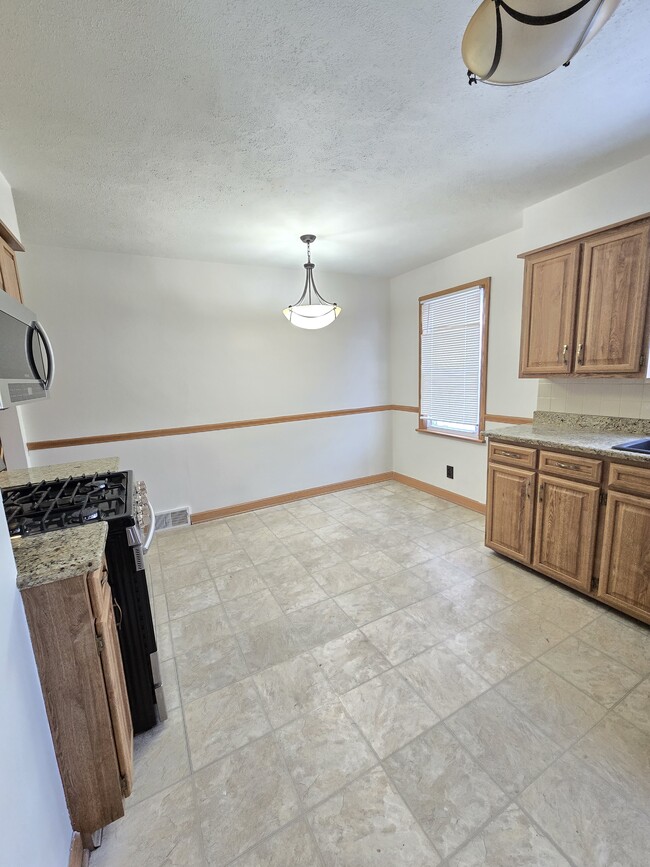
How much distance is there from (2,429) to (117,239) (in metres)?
1.64

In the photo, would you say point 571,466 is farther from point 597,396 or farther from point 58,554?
point 58,554

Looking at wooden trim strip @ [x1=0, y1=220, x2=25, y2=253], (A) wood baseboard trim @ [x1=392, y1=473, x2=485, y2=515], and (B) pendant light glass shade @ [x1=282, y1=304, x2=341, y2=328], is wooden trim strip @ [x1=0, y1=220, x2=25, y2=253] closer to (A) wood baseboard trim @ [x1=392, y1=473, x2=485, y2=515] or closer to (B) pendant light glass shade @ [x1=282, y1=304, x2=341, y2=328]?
(B) pendant light glass shade @ [x1=282, y1=304, x2=341, y2=328]

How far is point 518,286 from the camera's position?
3.00 metres

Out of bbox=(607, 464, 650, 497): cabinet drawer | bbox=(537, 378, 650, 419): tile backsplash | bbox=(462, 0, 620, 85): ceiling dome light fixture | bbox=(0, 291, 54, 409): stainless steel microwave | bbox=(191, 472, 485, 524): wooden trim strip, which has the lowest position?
bbox=(191, 472, 485, 524): wooden trim strip

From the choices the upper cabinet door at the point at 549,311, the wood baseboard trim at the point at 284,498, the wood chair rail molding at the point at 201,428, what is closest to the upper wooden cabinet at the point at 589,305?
the upper cabinet door at the point at 549,311

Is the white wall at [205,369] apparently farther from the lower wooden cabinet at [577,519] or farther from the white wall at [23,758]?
the white wall at [23,758]

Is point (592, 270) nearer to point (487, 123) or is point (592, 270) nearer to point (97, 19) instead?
point (487, 123)

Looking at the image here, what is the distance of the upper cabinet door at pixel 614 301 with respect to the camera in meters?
2.06

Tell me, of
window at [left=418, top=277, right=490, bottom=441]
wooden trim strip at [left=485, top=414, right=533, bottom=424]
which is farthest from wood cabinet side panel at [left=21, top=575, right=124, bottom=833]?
window at [left=418, top=277, right=490, bottom=441]

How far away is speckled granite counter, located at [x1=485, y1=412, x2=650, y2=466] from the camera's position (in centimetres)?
202

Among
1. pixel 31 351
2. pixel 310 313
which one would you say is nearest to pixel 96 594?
pixel 31 351

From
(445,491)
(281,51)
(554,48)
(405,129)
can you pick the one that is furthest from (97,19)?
(445,491)

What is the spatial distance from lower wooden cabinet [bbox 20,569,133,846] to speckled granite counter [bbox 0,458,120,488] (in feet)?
4.01

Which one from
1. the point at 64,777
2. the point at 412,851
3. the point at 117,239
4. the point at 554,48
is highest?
the point at 117,239
